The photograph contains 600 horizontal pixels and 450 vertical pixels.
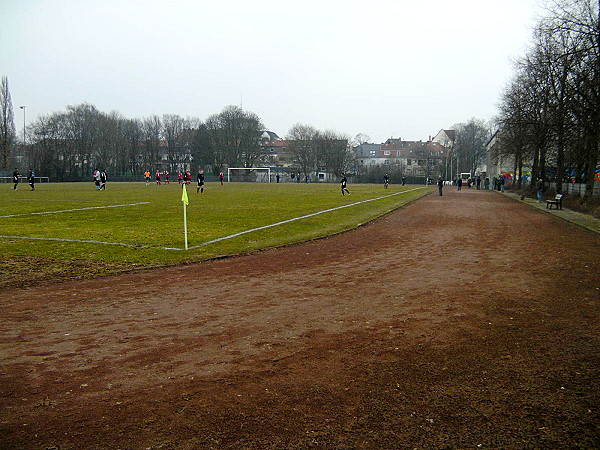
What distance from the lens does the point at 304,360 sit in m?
5.54

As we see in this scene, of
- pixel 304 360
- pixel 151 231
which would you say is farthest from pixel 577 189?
pixel 304 360

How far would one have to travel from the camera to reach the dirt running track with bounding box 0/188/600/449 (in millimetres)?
4000

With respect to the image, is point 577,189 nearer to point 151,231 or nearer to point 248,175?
point 151,231

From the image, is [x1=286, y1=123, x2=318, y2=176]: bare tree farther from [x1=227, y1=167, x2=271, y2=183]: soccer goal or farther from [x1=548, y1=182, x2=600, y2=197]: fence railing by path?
[x1=548, y1=182, x2=600, y2=197]: fence railing by path

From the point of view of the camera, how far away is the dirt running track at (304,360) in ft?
13.1

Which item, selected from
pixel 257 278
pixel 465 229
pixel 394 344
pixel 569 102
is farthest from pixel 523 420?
pixel 569 102

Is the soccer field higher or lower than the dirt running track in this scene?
lower

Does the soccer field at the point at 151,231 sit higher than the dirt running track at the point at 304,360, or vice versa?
the dirt running track at the point at 304,360

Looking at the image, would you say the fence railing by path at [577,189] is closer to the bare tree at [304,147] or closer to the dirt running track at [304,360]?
the dirt running track at [304,360]

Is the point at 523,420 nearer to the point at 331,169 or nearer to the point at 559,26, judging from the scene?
the point at 559,26

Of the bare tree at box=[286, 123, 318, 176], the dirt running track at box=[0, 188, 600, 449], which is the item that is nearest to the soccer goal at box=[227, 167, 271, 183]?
the bare tree at box=[286, 123, 318, 176]

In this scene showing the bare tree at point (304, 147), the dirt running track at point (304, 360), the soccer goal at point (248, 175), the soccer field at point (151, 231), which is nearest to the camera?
the dirt running track at point (304, 360)

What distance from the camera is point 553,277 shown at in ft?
33.6

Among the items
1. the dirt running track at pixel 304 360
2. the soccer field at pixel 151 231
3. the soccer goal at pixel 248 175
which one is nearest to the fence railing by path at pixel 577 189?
the soccer field at pixel 151 231
